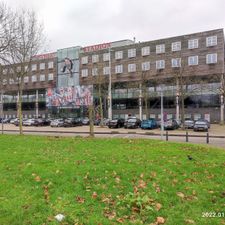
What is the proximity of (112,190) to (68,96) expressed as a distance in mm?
64224

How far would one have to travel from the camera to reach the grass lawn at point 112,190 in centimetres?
555

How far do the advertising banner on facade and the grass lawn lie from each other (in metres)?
55.5

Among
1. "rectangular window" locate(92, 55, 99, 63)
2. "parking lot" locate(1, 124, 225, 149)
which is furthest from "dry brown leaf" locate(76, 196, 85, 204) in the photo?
"rectangular window" locate(92, 55, 99, 63)

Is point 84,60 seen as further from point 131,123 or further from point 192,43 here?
point 131,123

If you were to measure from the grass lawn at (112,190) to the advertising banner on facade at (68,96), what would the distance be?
182ft

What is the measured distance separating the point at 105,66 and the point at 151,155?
5872cm

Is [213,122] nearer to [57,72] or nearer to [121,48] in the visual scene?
[121,48]

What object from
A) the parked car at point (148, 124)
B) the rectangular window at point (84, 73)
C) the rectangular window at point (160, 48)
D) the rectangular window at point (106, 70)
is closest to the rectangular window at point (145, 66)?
the rectangular window at point (160, 48)

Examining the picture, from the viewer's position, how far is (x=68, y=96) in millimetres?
69938

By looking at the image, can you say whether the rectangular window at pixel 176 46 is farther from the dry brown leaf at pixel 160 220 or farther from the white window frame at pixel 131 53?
the dry brown leaf at pixel 160 220

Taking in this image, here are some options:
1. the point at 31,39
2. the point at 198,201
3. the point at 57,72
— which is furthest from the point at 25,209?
the point at 57,72

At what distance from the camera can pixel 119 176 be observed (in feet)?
24.8

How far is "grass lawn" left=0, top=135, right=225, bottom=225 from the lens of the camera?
5547mm

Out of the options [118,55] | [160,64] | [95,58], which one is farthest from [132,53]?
[95,58]
